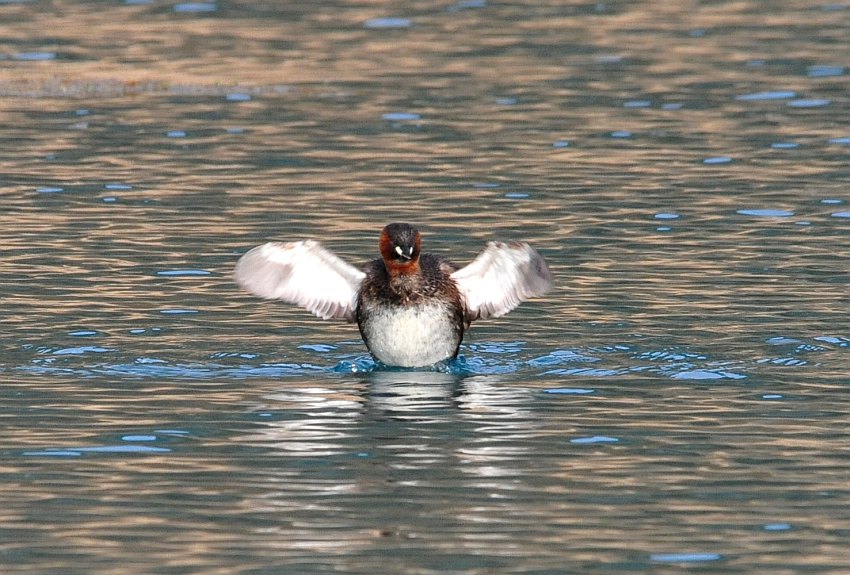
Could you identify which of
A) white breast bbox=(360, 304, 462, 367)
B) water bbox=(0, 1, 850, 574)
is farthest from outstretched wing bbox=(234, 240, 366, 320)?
white breast bbox=(360, 304, 462, 367)

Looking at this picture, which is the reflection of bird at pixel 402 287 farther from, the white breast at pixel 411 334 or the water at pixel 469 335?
the water at pixel 469 335

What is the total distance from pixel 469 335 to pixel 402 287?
64.6 inches

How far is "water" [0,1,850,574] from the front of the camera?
33.8 ft

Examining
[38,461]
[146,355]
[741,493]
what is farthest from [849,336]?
[38,461]

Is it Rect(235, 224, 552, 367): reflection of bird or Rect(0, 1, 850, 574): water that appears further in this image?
Rect(235, 224, 552, 367): reflection of bird

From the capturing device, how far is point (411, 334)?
13.9 meters

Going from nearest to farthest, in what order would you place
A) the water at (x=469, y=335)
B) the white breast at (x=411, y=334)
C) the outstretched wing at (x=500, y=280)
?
the water at (x=469, y=335) < the white breast at (x=411, y=334) < the outstretched wing at (x=500, y=280)

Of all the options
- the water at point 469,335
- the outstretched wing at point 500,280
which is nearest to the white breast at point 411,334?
the water at point 469,335

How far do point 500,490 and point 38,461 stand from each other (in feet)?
9.03

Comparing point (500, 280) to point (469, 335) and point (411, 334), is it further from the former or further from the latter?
point (469, 335)

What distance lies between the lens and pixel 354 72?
96.4 ft

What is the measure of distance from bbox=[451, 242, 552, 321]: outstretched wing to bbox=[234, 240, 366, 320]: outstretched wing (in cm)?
79

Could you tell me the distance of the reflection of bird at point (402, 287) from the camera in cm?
1395

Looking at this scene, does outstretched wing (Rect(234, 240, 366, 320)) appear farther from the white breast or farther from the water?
the white breast
